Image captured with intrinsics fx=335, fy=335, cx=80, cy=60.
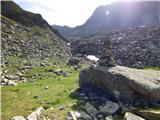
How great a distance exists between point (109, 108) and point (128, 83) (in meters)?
2.85

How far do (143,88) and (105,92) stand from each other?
447cm

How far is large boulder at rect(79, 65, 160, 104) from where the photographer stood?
26.2 metres

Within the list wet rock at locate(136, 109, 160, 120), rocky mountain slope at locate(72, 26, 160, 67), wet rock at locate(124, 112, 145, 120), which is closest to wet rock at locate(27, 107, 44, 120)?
wet rock at locate(124, 112, 145, 120)

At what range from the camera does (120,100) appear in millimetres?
27297

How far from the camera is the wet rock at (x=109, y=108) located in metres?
25.1

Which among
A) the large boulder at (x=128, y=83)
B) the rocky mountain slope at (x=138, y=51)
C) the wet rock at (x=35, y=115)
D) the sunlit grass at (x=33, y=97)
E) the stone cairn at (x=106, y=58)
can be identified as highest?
the stone cairn at (x=106, y=58)

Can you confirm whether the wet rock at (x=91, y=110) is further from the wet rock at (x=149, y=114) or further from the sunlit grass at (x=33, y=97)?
the wet rock at (x=149, y=114)

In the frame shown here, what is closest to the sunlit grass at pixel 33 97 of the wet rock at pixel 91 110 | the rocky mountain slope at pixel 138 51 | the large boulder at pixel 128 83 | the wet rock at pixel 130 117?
the wet rock at pixel 91 110

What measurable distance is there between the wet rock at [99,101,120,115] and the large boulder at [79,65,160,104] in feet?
4.99

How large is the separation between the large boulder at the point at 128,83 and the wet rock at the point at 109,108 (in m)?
1.52

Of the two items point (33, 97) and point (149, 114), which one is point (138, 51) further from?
point (149, 114)

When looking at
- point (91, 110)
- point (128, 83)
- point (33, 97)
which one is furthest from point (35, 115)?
point (128, 83)

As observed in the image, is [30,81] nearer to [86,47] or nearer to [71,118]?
[71,118]

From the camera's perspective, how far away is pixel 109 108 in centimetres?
2561
